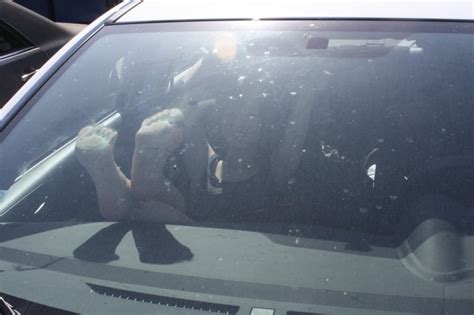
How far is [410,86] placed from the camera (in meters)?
1.80

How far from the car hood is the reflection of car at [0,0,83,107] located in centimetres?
355

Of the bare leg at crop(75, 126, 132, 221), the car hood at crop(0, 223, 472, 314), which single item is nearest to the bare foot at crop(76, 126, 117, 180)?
the bare leg at crop(75, 126, 132, 221)

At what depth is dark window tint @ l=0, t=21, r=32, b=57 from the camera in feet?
16.3

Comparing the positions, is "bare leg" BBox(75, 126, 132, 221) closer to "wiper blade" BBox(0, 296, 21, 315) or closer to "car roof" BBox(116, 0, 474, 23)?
"wiper blade" BBox(0, 296, 21, 315)

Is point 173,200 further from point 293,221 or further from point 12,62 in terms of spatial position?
point 12,62

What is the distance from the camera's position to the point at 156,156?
1.82 metres

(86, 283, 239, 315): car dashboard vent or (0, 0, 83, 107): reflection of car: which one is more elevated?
(0, 0, 83, 107): reflection of car

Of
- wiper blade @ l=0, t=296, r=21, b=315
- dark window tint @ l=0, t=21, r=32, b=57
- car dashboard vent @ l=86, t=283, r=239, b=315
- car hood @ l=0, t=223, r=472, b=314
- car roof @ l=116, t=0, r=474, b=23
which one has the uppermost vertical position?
dark window tint @ l=0, t=21, r=32, b=57

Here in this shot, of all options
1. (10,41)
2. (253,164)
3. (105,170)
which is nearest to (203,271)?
(253,164)

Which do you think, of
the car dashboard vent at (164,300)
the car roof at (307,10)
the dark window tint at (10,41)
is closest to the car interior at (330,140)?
the car roof at (307,10)

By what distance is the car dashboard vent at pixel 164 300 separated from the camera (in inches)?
53.7

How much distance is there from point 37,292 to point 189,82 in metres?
0.92

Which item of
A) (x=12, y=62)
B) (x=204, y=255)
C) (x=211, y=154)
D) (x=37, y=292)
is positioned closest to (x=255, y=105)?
(x=211, y=154)

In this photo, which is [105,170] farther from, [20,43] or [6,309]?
[20,43]
